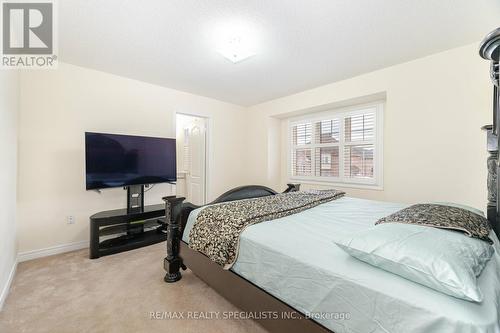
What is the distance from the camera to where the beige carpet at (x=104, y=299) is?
150 cm

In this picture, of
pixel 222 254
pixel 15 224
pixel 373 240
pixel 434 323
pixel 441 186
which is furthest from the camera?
pixel 441 186

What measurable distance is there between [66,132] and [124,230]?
1.46 meters

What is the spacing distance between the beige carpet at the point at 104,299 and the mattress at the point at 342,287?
0.59 meters

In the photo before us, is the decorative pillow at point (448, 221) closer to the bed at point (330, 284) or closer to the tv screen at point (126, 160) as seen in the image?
the bed at point (330, 284)

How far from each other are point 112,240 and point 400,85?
423cm

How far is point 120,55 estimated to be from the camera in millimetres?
2547

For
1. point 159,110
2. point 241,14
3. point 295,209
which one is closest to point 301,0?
point 241,14

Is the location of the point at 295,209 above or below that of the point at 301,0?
below

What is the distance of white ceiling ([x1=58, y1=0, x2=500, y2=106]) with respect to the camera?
1.76 meters

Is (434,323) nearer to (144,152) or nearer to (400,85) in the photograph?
(400,85)

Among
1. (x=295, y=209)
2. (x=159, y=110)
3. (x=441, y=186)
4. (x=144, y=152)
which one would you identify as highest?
(x=159, y=110)

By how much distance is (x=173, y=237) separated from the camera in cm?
203

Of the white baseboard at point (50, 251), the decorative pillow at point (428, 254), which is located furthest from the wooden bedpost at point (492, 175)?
the white baseboard at point (50, 251)

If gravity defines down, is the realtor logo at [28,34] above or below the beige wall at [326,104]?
above
